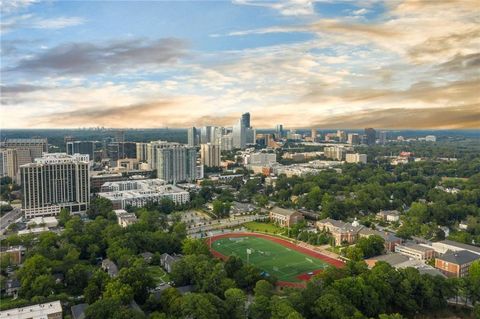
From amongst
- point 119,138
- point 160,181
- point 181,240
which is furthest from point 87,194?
point 119,138

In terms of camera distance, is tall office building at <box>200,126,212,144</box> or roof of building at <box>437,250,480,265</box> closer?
roof of building at <box>437,250,480,265</box>

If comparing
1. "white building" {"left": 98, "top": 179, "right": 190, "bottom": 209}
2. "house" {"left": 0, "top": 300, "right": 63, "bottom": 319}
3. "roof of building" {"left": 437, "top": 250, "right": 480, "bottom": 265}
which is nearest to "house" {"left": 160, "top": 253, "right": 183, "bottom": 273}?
"house" {"left": 0, "top": 300, "right": 63, "bottom": 319}

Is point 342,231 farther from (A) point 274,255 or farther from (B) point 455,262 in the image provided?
(B) point 455,262

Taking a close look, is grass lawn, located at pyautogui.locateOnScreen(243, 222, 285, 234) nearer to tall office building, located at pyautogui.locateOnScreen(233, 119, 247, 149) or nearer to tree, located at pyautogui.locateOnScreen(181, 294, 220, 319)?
tree, located at pyautogui.locateOnScreen(181, 294, 220, 319)

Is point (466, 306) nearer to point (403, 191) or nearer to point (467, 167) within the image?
point (403, 191)

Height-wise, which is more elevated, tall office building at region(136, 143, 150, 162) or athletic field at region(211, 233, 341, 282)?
tall office building at region(136, 143, 150, 162)

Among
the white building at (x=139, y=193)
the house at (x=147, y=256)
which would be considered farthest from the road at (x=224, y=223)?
the white building at (x=139, y=193)
